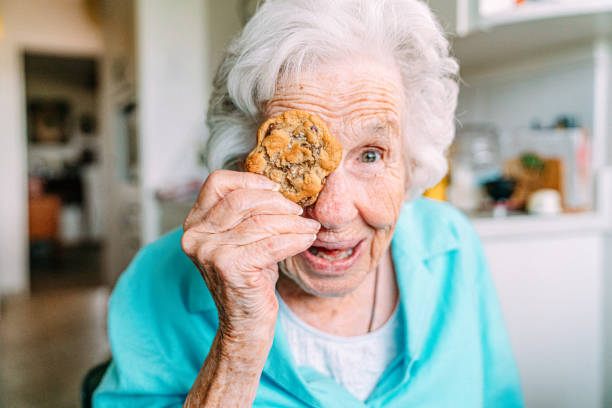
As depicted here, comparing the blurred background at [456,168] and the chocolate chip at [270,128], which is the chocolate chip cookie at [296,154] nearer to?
the chocolate chip at [270,128]

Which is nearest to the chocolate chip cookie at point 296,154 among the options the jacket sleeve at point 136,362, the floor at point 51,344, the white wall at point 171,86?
the jacket sleeve at point 136,362

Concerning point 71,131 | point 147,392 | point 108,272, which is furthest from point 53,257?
point 147,392

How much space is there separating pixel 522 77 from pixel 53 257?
6580 mm

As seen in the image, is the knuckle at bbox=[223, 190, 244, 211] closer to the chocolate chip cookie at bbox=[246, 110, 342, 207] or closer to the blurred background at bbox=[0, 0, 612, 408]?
the chocolate chip cookie at bbox=[246, 110, 342, 207]

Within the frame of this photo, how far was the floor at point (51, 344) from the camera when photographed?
2.58 m

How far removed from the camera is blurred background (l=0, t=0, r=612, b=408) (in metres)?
1.50

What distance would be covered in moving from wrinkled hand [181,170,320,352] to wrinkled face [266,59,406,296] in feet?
0.48

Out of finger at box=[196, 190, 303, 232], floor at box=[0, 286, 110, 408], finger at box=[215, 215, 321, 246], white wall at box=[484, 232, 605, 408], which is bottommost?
floor at box=[0, 286, 110, 408]

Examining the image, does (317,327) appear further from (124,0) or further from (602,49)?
(124,0)

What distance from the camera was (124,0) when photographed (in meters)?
3.69

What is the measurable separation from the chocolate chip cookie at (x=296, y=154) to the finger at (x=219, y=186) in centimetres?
6

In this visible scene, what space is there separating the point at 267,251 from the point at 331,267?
0.80 feet

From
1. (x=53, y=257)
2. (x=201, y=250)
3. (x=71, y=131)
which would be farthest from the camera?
(x=71, y=131)

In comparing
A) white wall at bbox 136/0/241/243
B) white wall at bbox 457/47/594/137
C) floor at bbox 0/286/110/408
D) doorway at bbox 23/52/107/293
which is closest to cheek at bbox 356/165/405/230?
white wall at bbox 457/47/594/137
